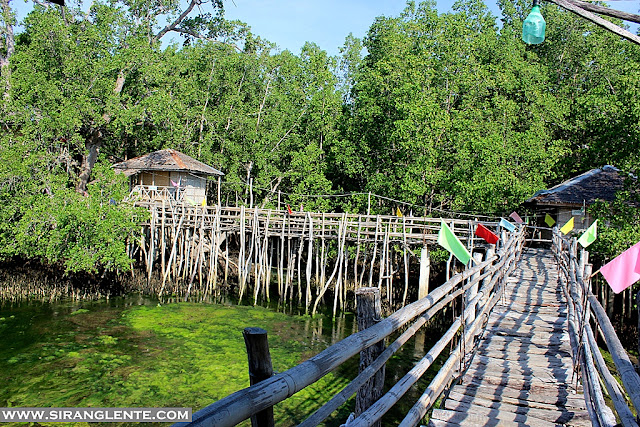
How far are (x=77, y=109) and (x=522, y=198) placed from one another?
1761 centimetres

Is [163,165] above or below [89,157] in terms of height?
below

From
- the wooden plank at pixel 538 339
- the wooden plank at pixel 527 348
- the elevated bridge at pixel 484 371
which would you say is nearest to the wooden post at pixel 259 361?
the elevated bridge at pixel 484 371

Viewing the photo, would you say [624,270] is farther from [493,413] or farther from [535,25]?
[535,25]

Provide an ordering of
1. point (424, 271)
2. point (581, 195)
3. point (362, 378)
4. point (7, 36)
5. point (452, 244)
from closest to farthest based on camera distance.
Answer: point (362, 378)
point (452, 244)
point (424, 271)
point (581, 195)
point (7, 36)

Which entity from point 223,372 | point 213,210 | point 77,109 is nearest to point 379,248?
point 213,210

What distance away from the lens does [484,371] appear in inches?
191

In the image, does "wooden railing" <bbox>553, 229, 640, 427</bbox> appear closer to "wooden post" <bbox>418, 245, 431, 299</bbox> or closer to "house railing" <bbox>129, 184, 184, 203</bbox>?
"wooden post" <bbox>418, 245, 431, 299</bbox>

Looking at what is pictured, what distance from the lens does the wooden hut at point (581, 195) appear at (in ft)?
56.7

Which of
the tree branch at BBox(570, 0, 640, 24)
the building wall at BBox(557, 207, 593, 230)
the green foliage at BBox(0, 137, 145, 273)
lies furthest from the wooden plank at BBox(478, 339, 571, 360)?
the building wall at BBox(557, 207, 593, 230)

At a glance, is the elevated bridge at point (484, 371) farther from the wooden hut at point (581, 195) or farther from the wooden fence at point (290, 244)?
the wooden hut at point (581, 195)

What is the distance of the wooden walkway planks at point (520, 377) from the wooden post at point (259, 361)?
2.26 meters

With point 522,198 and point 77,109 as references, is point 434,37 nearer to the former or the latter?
point 522,198

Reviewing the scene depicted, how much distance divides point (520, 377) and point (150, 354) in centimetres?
→ 789

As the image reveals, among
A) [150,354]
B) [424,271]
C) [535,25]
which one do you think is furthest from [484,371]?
[424,271]
